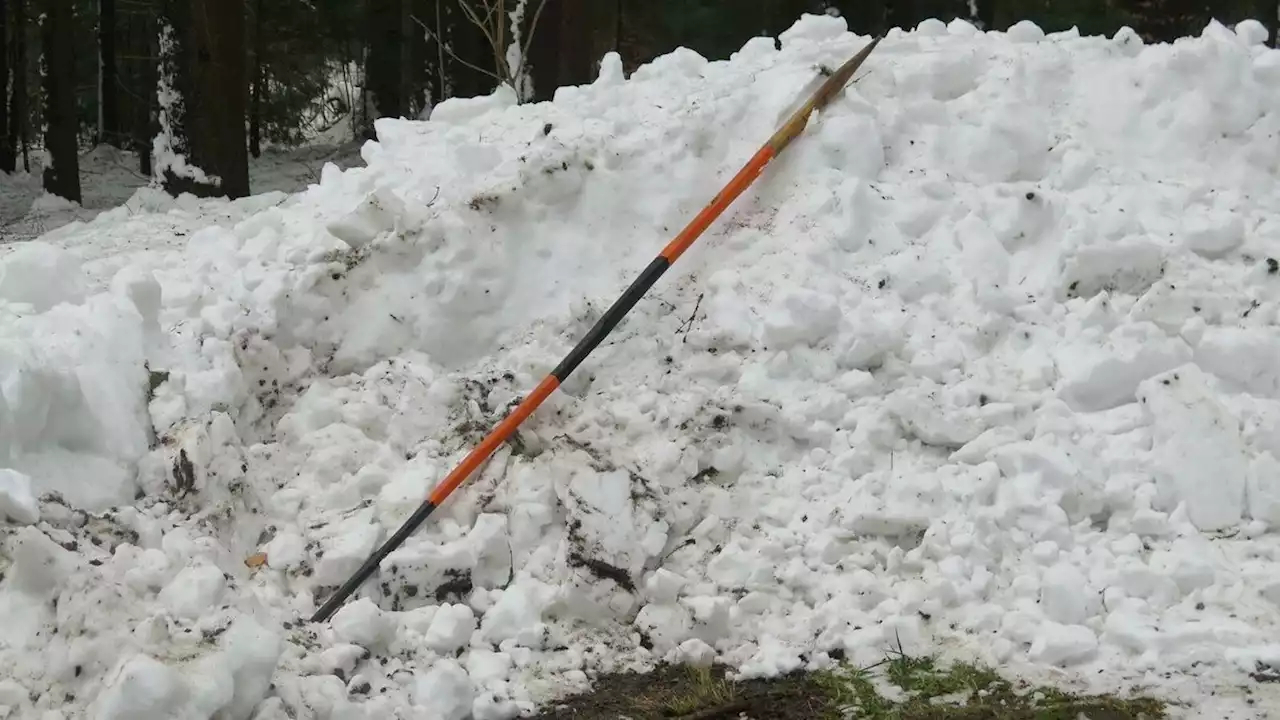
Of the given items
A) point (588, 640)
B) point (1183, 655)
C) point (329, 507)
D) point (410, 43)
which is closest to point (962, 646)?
point (1183, 655)

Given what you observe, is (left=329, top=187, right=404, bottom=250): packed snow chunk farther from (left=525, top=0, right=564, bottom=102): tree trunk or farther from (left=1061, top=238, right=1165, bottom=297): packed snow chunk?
(left=525, top=0, right=564, bottom=102): tree trunk

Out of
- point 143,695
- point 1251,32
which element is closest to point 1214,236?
point 1251,32

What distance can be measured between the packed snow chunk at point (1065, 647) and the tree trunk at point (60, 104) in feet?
36.8

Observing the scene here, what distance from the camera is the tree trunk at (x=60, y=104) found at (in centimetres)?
1081

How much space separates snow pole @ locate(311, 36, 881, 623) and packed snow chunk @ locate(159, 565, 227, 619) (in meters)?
0.39

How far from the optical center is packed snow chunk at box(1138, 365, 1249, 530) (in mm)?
3348

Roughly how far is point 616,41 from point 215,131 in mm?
6534

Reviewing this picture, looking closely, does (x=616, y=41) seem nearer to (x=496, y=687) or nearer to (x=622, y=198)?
(x=622, y=198)

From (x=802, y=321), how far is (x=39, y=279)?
2.92 meters

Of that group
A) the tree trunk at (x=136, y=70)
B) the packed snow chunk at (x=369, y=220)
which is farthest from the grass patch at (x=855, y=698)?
the tree trunk at (x=136, y=70)

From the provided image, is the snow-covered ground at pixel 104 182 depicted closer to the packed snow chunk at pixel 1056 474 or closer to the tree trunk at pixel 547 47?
the tree trunk at pixel 547 47

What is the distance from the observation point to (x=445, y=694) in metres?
2.85

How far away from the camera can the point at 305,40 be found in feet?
48.3

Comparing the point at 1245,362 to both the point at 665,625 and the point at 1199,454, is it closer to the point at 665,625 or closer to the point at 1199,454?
the point at 1199,454
